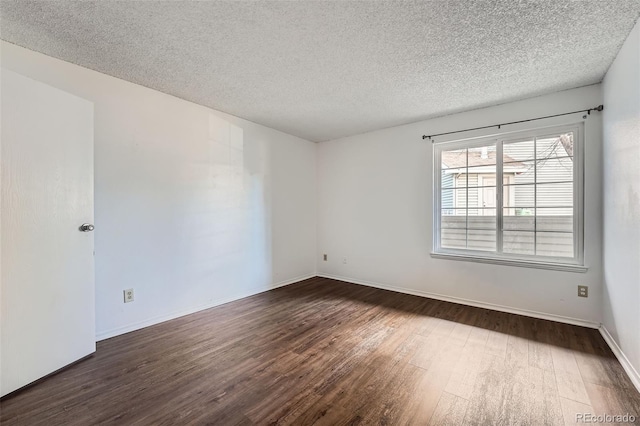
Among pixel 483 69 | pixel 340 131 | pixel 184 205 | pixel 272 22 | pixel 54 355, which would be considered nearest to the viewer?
pixel 272 22

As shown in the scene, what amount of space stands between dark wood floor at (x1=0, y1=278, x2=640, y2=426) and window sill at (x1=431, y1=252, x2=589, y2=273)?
0.58 meters

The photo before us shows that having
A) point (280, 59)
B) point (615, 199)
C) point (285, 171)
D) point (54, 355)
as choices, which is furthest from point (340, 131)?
point (54, 355)

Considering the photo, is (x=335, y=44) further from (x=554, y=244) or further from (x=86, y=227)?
(x=554, y=244)

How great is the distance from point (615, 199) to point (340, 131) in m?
3.17

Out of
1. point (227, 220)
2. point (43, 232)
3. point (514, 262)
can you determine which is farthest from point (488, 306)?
point (43, 232)

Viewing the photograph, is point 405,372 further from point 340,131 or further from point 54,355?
point 340,131

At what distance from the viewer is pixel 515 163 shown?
122 inches

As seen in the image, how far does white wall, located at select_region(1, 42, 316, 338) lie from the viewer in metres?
Result: 2.43

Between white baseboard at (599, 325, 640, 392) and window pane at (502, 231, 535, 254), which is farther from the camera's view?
window pane at (502, 231, 535, 254)

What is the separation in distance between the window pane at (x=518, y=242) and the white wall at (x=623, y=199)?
602 millimetres

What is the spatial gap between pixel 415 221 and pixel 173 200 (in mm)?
3120

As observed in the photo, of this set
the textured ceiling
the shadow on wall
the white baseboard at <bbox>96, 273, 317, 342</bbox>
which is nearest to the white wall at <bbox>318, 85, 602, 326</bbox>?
the textured ceiling

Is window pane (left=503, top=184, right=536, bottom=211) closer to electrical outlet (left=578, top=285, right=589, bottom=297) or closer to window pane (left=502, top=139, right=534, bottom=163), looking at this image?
window pane (left=502, top=139, right=534, bottom=163)

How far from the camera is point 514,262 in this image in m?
3.00
